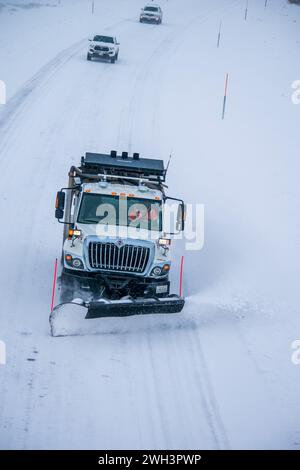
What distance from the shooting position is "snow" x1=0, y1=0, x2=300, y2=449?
8.82m

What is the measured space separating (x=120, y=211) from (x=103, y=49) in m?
23.0

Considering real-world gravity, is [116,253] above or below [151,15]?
below

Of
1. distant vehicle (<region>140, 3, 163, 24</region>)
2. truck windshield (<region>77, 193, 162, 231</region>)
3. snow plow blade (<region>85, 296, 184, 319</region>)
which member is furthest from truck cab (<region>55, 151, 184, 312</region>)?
distant vehicle (<region>140, 3, 163, 24</region>)

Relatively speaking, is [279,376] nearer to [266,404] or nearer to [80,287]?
[266,404]

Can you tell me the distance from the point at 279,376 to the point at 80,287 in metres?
4.01

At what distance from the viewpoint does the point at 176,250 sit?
620 inches

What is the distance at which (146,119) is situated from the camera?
25.6 m

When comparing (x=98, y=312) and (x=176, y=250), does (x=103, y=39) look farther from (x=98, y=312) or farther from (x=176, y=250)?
(x=98, y=312)

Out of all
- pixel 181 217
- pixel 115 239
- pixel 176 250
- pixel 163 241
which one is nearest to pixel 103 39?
pixel 176 250

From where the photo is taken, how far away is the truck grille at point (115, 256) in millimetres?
11664

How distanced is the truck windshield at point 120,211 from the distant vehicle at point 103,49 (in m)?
22.7

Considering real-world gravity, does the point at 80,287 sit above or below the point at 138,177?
below

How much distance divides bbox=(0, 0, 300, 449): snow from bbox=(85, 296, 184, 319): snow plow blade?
445 millimetres
